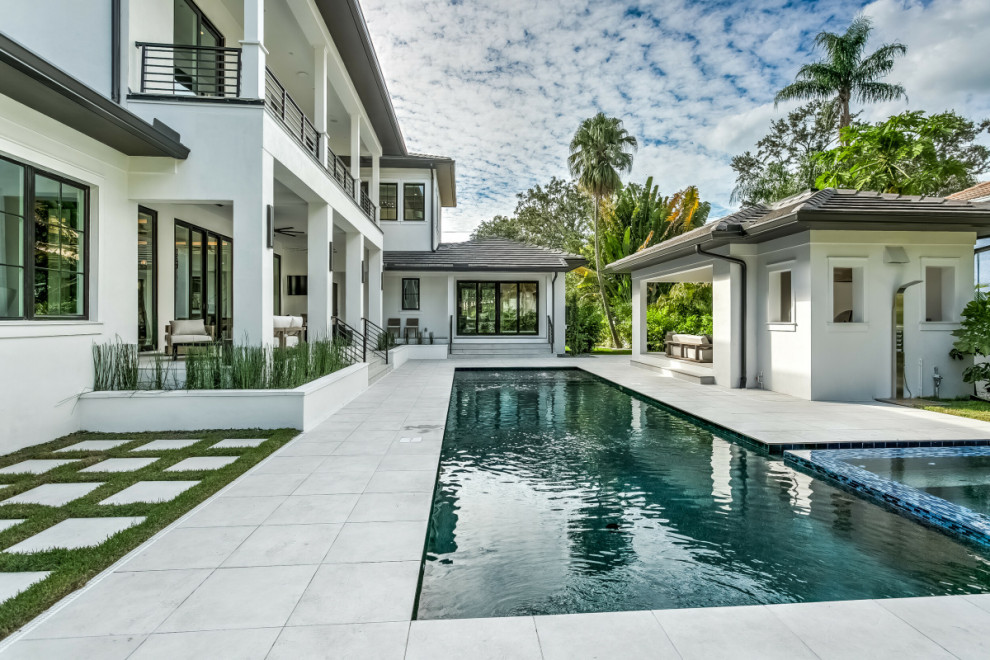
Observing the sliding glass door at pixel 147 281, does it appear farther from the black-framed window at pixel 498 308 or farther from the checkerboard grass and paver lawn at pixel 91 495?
the black-framed window at pixel 498 308

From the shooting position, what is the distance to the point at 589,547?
372 cm

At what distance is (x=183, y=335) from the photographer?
8.73m

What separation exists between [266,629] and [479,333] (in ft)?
57.9

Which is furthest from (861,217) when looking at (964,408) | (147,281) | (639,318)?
(147,281)

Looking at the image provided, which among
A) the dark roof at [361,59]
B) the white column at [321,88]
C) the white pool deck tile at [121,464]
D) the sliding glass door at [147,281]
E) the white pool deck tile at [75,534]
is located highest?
the dark roof at [361,59]

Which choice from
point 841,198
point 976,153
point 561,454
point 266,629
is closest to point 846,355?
point 841,198

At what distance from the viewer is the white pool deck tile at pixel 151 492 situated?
421 centimetres

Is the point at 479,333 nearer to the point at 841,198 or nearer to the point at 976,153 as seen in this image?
the point at 841,198

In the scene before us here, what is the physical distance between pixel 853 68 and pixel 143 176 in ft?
84.3

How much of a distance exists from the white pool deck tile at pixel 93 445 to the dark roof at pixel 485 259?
12483 millimetres

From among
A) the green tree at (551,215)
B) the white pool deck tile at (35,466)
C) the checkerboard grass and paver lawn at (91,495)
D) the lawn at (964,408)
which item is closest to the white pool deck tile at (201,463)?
the checkerboard grass and paver lawn at (91,495)

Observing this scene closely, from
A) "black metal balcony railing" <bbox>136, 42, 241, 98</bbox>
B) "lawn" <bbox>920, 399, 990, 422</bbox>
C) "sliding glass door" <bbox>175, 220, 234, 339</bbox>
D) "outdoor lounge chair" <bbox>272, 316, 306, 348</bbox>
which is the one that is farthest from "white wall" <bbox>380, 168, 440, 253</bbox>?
"lawn" <bbox>920, 399, 990, 422</bbox>

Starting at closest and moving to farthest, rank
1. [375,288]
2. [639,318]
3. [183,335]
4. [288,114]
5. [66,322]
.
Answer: [66,322] < [183,335] < [288,114] < [639,318] < [375,288]

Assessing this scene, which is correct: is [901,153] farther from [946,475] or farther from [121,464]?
[121,464]
